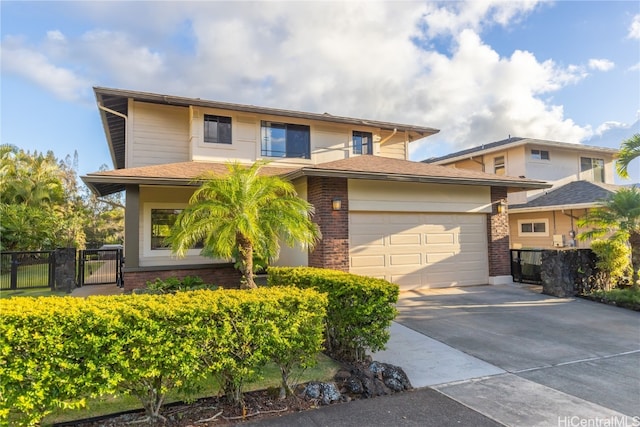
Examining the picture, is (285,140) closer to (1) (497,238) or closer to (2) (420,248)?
(2) (420,248)

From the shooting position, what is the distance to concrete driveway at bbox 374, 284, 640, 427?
379 cm

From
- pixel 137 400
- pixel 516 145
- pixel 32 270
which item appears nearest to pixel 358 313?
pixel 137 400

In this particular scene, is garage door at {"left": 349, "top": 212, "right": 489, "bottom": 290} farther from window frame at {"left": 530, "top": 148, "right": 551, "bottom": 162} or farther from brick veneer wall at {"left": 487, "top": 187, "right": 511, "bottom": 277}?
window frame at {"left": 530, "top": 148, "right": 551, "bottom": 162}

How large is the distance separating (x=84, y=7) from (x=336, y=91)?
10.7m

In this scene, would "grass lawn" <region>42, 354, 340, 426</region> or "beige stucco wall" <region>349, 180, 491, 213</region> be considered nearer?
"grass lawn" <region>42, 354, 340, 426</region>

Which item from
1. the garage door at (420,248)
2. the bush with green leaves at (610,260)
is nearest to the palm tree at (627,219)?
the bush with green leaves at (610,260)

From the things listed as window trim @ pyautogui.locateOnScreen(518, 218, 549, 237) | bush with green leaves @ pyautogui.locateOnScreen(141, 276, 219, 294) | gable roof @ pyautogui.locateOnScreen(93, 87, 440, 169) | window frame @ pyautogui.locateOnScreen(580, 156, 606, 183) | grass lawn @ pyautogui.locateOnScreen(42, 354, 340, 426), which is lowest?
grass lawn @ pyautogui.locateOnScreen(42, 354, 340, 426)

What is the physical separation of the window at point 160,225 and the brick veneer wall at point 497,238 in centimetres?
1022

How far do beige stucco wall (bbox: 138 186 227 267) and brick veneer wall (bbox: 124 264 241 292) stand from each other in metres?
0.71

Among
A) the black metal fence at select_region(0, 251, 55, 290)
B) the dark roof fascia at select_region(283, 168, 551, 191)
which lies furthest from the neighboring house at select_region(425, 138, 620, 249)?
the black metal fence at select_region(0, 251, 55, 290)

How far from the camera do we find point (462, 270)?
10938mm

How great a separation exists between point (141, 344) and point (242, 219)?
3098mm

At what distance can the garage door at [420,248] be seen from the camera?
973 centimetres

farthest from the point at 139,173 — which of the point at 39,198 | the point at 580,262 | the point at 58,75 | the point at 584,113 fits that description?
the point at 584,113
